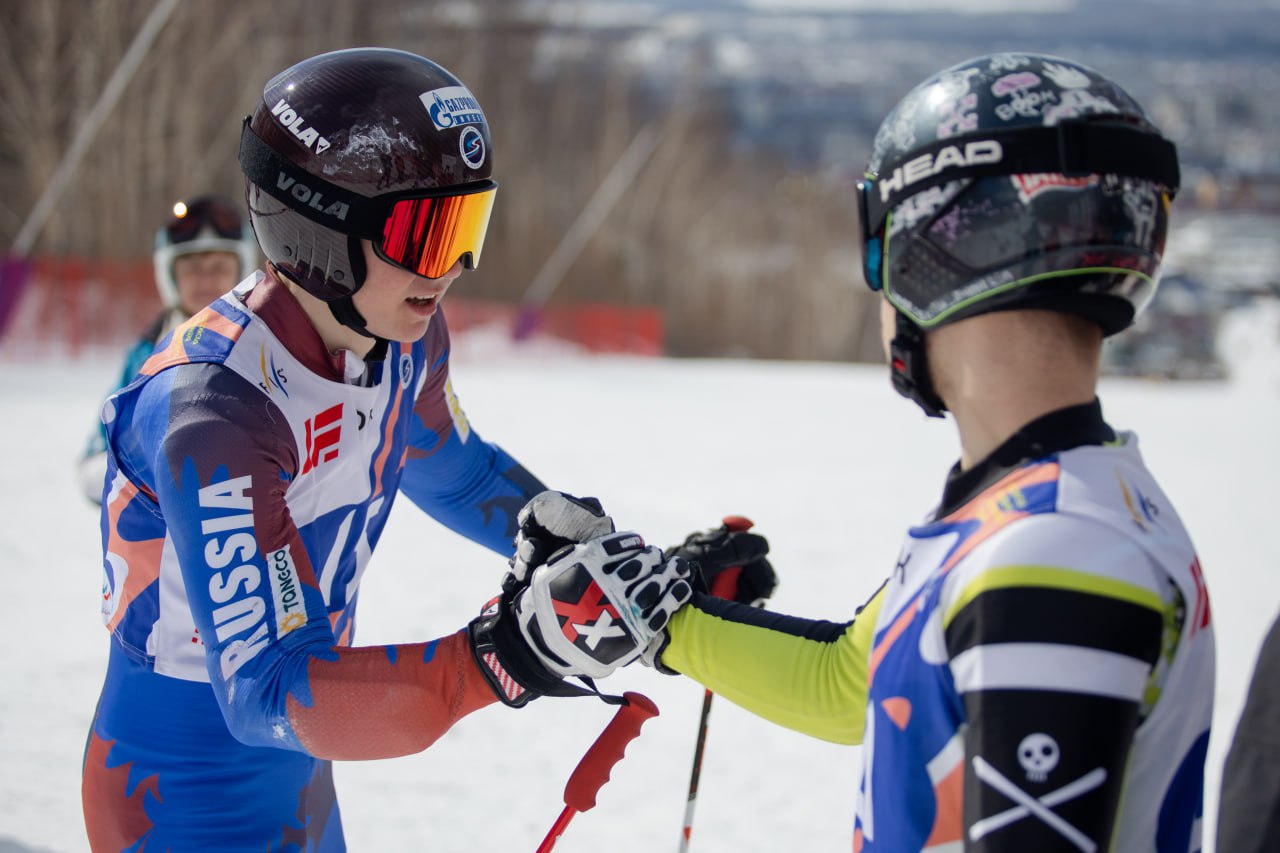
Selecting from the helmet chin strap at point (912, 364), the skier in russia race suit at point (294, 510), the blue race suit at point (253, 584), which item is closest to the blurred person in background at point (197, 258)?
the blue race suit at point (253, 584)

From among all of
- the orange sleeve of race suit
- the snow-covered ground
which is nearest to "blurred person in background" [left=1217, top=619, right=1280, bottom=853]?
the orange sleeve of race suit

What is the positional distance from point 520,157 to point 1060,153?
149 ft

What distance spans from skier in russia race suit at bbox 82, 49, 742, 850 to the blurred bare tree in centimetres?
2125

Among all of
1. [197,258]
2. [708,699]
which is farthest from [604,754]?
[197,258]

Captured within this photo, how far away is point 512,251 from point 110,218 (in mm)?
20281

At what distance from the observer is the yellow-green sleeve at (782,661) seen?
1.78m

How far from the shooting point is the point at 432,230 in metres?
2.03

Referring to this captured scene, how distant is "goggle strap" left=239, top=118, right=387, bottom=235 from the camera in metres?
1.98

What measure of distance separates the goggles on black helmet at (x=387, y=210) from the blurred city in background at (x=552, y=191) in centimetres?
118

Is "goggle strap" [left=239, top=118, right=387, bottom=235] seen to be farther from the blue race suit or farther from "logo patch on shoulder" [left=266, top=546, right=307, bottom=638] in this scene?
"logo patch on shoulder" [left=266, top=546, right=307, bottom=638]

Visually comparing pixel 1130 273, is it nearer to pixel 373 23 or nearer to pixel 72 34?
pixel 72 34

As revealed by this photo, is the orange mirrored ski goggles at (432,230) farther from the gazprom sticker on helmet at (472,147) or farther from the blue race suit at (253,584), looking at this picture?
the blue race suit at (253,584)

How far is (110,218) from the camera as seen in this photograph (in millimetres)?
24969

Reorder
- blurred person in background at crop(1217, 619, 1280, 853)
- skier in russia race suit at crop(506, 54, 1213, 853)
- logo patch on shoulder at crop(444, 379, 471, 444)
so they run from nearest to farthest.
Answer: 1. skier in russia race suit at crop(506, 54, 1213, 853)
2. blurred person in background at crop(1217, 619, 1280, 853)
3. logo patch on shoulder at crop(444, 379, 471, 444)
